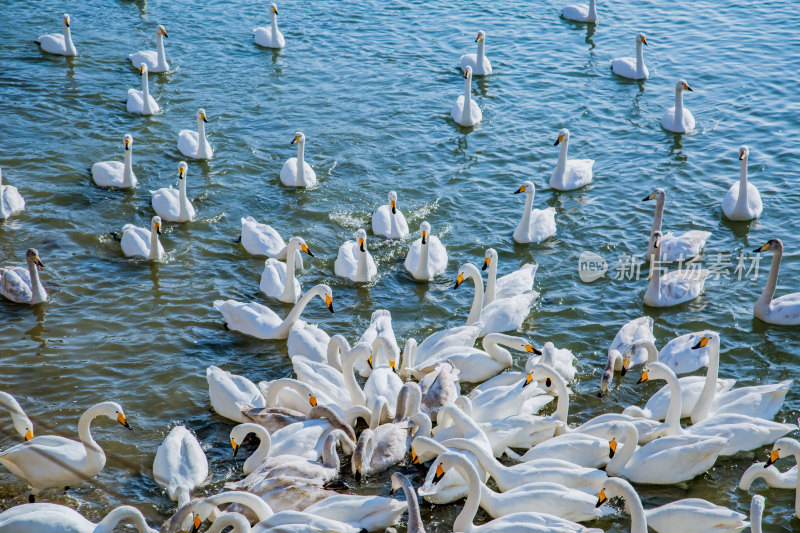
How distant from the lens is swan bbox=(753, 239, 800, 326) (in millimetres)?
11922

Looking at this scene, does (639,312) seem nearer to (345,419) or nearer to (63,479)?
(345,419)

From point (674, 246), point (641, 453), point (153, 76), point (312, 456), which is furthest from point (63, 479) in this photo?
point (153, 76)

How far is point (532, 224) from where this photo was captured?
14094 millimetres

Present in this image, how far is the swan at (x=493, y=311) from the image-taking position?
38.5 feet

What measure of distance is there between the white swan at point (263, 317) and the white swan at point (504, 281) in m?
2.34

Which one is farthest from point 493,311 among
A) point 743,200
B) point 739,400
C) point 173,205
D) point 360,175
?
point 173,205

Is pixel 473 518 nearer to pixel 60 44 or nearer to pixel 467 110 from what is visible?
pixel 467 110

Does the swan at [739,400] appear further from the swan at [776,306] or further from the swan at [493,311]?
the swan at [493,311]

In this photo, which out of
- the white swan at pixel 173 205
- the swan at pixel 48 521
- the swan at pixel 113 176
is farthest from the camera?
the swan at pixel 113 176

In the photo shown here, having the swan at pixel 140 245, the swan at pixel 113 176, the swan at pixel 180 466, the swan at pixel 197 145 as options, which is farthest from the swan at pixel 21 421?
the swan at pixel 197 145

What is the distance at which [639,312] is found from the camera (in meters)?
12.4

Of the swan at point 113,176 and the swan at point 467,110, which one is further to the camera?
the swan at point 467,110

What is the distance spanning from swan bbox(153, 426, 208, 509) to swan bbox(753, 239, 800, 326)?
26.6ft

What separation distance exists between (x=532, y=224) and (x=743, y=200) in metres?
3.74
